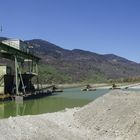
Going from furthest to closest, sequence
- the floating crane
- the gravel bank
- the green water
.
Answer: the floating crane, the green water, the gravel bank

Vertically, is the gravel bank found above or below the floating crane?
below

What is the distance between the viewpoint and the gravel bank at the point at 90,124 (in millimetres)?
23352

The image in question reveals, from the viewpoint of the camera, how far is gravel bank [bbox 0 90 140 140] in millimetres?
23352

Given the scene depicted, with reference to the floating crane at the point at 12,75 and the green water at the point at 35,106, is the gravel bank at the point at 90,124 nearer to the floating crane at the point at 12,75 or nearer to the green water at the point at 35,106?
the green water at the point at 35,106

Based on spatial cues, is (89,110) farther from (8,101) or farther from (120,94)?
(8,101)

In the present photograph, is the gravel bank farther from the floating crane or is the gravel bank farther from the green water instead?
the floating crane

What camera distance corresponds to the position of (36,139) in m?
22.4

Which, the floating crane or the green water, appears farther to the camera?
the floating crane

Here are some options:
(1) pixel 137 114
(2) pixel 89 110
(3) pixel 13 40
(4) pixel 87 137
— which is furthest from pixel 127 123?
(3) pixel 13 40

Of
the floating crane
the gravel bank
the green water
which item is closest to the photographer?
the gravel bank

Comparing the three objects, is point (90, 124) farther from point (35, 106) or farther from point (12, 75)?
point (12, 75)

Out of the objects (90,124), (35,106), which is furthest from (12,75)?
(90,124)

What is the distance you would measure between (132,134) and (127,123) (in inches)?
62.2

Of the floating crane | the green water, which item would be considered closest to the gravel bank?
the green water
